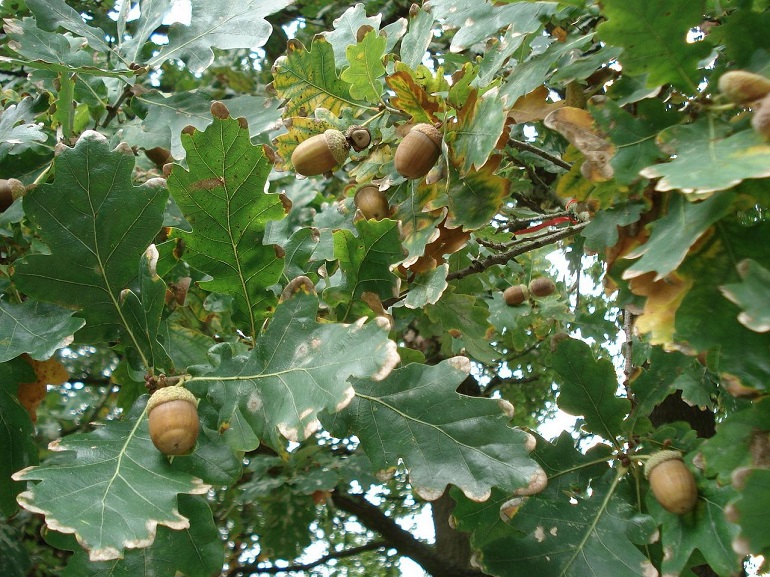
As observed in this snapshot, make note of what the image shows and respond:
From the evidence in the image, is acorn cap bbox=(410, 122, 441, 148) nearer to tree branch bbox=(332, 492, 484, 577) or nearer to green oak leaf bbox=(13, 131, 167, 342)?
green oak leaf bbox=(13, 131, 167, 342)

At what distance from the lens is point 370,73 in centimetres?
146

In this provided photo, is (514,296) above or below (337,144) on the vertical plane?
below

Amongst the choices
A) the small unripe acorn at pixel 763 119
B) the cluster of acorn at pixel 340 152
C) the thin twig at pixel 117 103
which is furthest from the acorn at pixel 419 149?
the thin twig at pixel 117 103

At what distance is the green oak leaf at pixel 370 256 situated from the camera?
4.36ft

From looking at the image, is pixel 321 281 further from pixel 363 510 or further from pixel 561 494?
pixel 363 510

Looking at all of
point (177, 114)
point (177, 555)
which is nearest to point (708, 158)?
point (177, 555)

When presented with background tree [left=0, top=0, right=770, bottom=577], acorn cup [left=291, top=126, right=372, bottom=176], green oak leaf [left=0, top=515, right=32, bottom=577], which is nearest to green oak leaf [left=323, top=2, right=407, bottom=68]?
background tree [left=0, top=0, right=770, bottom=577]

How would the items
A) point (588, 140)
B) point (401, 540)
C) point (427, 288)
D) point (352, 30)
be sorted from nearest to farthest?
point (588, 140) → point (427, 288) → point (352, 30) → point (401, 540)

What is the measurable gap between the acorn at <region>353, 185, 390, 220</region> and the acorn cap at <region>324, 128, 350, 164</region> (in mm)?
82

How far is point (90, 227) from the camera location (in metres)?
1.27

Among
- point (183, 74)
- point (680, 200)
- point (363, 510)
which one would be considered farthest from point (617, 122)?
point (183, 74)

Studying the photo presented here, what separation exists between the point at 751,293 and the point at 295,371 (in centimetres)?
65

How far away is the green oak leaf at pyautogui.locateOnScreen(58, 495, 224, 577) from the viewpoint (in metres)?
1.22

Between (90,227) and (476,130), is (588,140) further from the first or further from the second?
(90,227)
